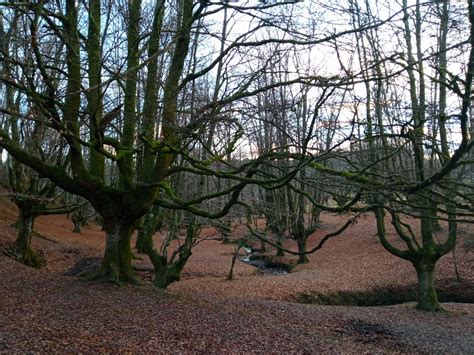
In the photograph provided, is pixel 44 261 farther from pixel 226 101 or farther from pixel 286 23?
pixel 286 23

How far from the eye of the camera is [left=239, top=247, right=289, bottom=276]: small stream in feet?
69.3

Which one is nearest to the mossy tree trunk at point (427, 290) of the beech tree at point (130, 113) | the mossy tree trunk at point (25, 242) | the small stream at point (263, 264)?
the beech tree at point (130, 113)

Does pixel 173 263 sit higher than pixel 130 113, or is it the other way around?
pixel 130 113

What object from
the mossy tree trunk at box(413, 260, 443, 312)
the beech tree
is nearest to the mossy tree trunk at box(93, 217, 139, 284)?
the beech tree

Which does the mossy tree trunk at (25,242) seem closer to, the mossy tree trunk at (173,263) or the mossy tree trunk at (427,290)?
the mossy tree trunk at (173,263)

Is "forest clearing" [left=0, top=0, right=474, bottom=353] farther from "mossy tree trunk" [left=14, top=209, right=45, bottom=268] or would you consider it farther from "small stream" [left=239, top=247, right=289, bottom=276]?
"small stream" [left=239, top=247, right=289, bottom=276]

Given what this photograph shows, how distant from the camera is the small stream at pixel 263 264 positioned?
21.1 metres

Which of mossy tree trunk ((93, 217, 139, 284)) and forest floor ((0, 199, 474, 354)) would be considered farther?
mossy tree trunk ((93, 217, 139, 284))

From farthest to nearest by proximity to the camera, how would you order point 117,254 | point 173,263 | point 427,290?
1. point 173,263
2. point 427,290
3. point 117,254

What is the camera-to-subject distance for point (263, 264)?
23.5 meters

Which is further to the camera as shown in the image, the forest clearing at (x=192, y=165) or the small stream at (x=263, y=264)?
the small stream at (x=263, y=264)

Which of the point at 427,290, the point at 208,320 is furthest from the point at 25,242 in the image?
the point at 427,290

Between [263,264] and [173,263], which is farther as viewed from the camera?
[263,264]

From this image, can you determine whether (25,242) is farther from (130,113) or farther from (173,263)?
(130,113)
